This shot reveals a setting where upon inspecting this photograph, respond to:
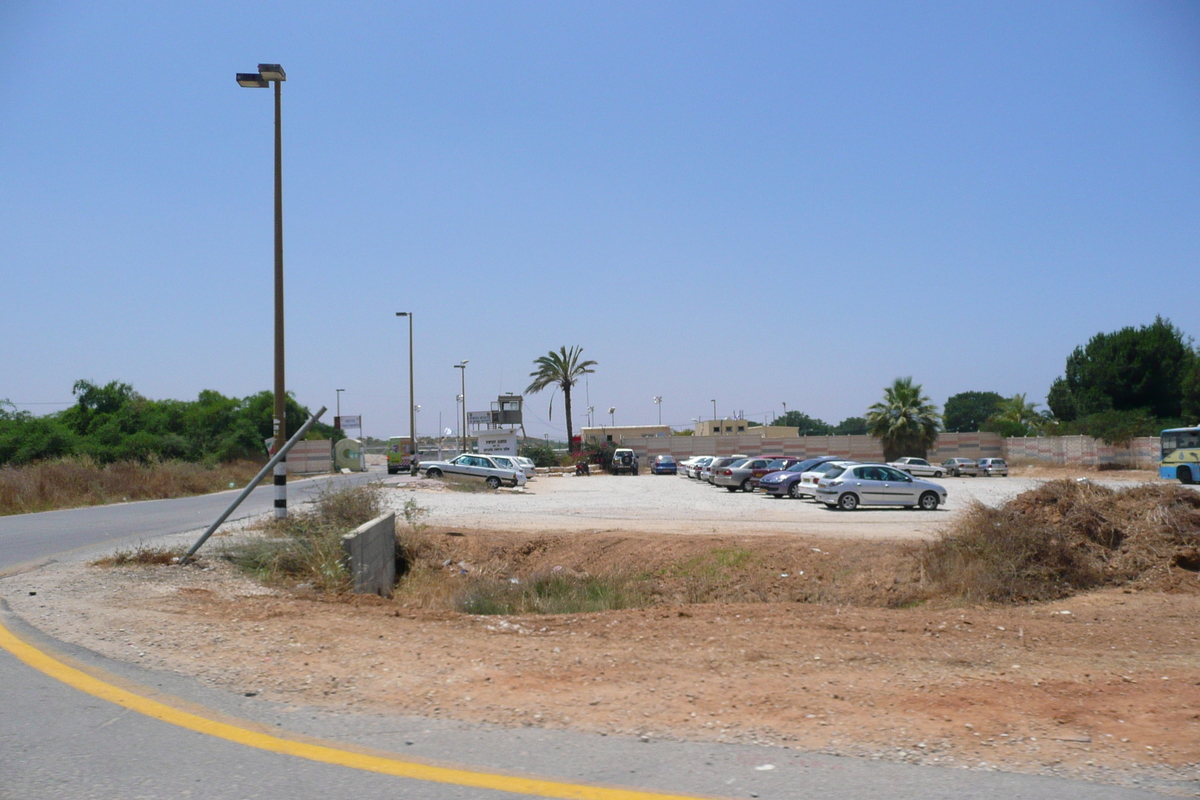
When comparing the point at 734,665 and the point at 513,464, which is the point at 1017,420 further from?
the point at 734,665

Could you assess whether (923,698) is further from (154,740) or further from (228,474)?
(228,474)

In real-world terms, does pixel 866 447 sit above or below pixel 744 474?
above

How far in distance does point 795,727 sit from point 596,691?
1.40m

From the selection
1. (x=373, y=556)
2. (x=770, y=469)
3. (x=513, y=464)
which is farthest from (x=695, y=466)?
(x=373, y=556)

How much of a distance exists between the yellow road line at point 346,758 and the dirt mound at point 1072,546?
867 cm

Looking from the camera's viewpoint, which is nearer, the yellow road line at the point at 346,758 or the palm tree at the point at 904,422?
the yellow road line at the point at 346,758

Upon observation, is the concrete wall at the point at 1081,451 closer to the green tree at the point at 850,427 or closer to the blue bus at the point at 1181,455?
the blue bus at the point at 1181,455

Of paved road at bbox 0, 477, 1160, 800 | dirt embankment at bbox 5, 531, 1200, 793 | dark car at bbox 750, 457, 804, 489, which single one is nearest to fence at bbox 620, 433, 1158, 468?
dark car at bbox 750, 457, 804, 489

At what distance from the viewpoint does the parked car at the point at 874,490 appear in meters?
26.9

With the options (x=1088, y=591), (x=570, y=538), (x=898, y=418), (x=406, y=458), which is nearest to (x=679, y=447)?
(x=898, y=418)

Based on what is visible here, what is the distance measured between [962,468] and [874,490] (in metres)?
34.2

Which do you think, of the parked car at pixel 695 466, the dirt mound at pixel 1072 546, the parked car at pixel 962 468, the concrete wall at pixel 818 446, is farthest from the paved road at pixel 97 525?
the parked car at pixel 962 468

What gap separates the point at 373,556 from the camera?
1289 centimetres

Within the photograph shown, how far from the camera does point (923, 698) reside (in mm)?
5953
